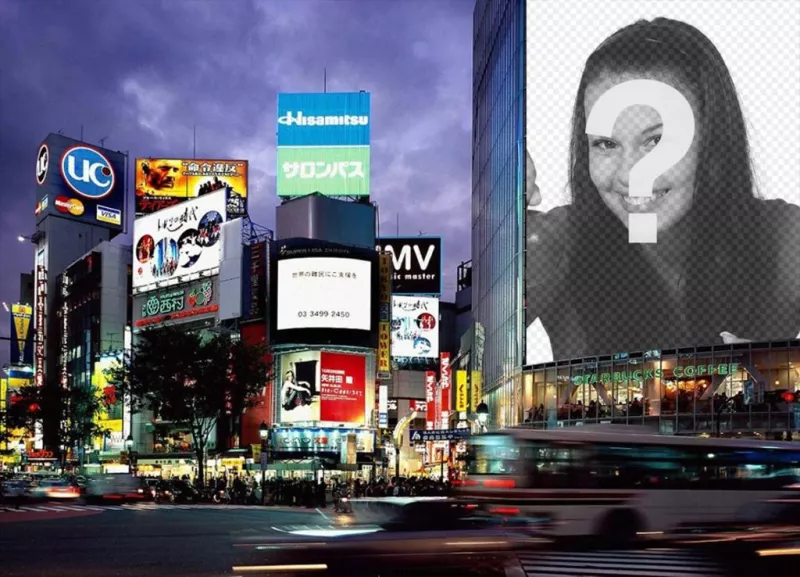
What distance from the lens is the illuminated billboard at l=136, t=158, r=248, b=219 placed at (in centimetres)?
9931

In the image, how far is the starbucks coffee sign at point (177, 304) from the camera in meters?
84.7

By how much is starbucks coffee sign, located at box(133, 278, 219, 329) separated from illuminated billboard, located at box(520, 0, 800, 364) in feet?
99.1

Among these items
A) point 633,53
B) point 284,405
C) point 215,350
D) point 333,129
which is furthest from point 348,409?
point 633,53

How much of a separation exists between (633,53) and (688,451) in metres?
48.4

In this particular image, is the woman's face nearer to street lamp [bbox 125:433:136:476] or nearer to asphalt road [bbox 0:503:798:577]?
asphalt road [bbox 0:503:798:577]

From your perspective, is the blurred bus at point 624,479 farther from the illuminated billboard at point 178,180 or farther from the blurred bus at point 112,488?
the illuminated billboard at point 178,180

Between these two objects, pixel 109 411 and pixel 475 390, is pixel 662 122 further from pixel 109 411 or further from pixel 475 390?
pixel 109 411

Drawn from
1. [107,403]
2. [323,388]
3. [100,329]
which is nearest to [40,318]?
[100,329]

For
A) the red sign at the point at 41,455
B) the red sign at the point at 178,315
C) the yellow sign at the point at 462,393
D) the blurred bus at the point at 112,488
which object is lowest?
the red sign at the point at 41,455

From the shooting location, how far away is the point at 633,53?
66.5m

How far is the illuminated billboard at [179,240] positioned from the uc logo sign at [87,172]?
141 ft

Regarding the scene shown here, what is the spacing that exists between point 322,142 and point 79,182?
192ft

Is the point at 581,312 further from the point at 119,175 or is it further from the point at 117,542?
the point at 119,175

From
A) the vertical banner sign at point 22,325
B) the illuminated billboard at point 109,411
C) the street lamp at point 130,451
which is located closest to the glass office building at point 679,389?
the street lamp at point 130,451
